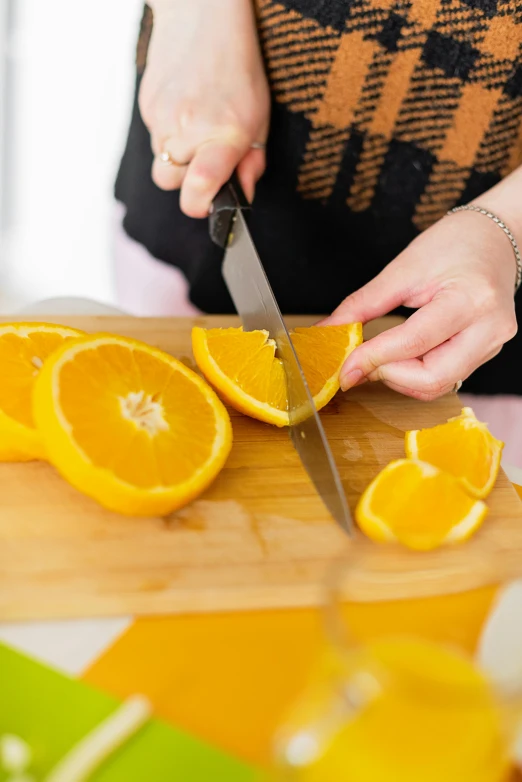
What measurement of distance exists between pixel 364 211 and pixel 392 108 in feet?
0.67

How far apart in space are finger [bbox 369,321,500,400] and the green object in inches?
24.6

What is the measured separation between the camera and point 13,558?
0.90 m

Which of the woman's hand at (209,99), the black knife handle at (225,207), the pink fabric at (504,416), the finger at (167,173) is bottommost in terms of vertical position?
the pink fabric at (504,416)

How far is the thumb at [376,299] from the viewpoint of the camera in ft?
4.05

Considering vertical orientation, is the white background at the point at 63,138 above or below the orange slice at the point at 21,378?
below

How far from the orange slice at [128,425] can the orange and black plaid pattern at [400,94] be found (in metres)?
0.60

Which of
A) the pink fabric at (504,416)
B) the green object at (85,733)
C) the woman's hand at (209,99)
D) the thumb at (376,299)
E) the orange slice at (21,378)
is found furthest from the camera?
the pink fabric at (504,416)

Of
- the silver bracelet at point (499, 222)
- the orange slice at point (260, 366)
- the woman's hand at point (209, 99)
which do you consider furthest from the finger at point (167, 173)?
the silver bracelet at point (499, 222)

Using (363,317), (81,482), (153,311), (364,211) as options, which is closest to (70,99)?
(153,311)

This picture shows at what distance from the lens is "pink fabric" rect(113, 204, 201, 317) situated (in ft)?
5.49

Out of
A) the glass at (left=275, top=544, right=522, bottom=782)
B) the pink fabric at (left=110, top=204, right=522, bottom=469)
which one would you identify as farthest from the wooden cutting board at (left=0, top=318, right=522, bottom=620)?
the pink fabric at (left=110, top=204, right=522, bottom=469)

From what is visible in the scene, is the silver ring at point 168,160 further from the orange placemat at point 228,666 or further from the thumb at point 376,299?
the orange placemat at point 228,666

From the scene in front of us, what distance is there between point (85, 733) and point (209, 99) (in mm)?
1096

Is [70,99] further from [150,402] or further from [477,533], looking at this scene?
[477,533]
